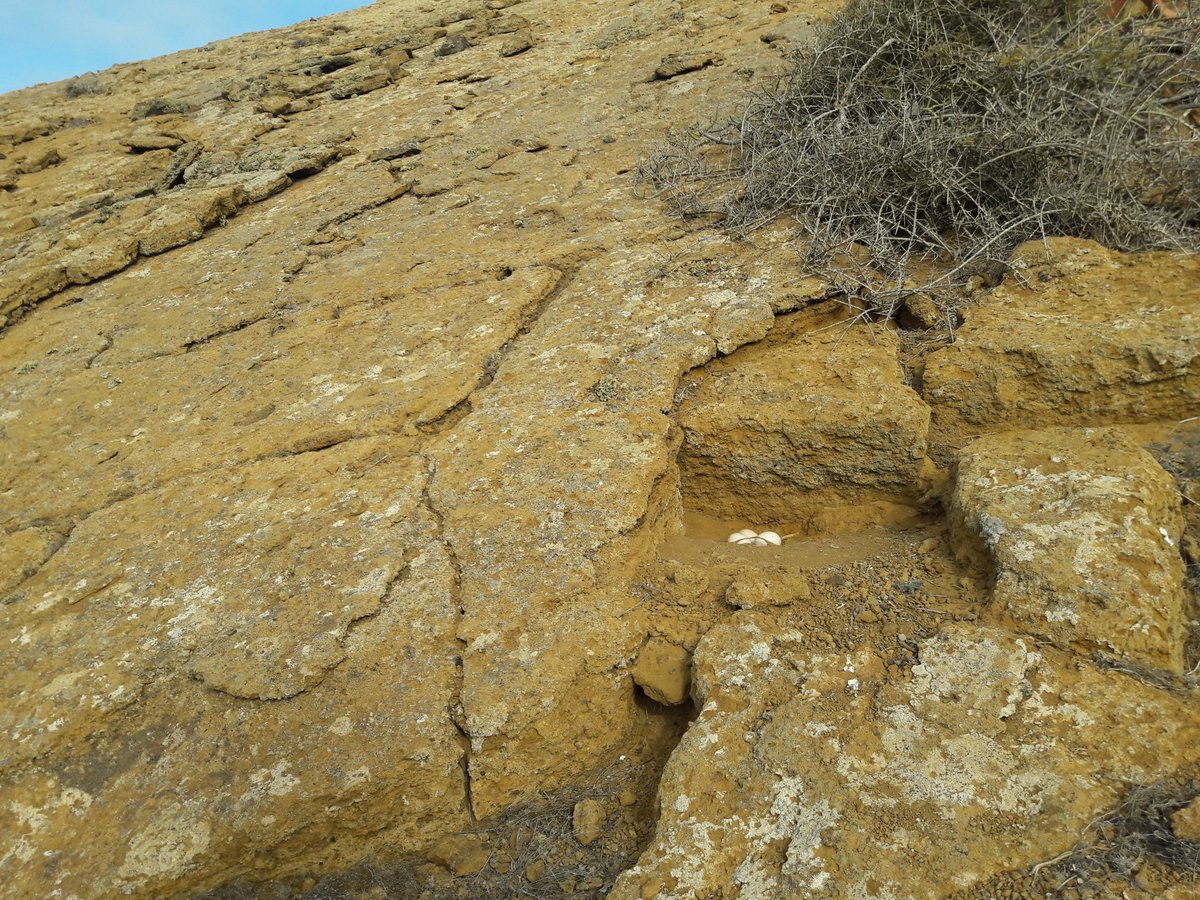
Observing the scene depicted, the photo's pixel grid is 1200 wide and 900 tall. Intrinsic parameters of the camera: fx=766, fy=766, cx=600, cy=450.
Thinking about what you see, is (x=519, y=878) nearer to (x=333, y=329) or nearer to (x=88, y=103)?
(x=333, y=329)

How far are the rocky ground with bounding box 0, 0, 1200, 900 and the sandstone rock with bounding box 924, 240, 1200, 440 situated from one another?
A: 1 centimetres

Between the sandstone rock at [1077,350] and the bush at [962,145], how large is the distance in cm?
16

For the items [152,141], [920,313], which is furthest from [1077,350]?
[152,141]

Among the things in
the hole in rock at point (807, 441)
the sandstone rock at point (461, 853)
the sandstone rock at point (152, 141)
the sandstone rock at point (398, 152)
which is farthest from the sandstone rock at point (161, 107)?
the sandstone rock at point (461, 853)

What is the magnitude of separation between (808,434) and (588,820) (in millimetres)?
1097

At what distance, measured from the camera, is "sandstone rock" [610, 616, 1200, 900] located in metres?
1.14

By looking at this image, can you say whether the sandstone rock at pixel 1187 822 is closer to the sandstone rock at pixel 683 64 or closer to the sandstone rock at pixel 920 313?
the sandstone rock at pixel 920 313

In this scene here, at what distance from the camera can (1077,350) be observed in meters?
1.94

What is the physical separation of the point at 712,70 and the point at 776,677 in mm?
3781

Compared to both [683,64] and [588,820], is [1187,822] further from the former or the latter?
[683,64]

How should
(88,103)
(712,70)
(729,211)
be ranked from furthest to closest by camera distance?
(88,103) < (712,70) < (729,211)

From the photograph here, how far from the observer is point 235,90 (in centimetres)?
592

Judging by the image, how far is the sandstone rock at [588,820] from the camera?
1.44 meters

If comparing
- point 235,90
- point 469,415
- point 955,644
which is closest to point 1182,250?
point 955,644
